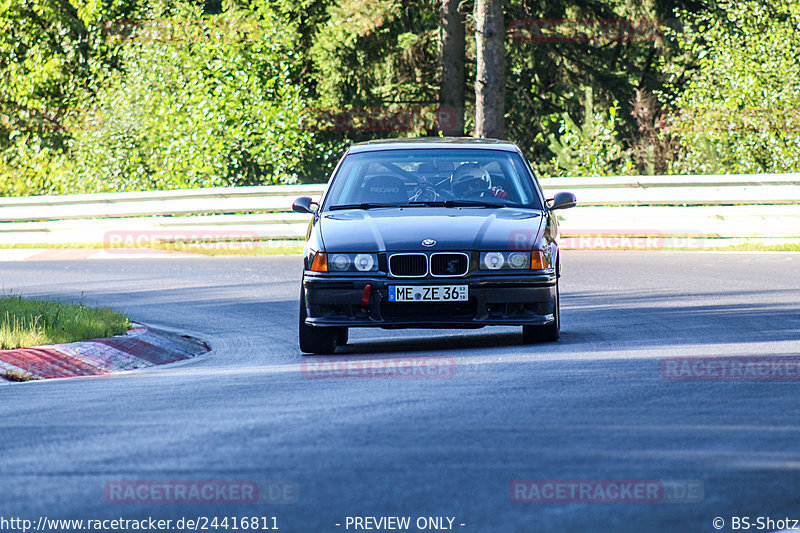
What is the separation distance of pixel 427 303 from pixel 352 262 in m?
A: 0.59

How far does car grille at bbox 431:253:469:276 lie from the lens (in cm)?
959

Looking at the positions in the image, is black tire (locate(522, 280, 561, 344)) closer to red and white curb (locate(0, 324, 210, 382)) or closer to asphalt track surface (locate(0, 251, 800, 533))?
asphalt track surface (locate(0, 251, 800, 533))

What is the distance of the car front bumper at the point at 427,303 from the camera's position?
9578mm

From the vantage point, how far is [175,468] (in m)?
5.63

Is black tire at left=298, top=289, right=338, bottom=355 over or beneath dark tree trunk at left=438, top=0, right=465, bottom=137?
beneath

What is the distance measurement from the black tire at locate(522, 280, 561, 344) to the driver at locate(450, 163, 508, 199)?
109cm

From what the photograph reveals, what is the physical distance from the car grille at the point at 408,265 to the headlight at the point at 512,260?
0.40m

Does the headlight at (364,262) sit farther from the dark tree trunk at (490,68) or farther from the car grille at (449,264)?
the dark tree trunk at (490,68)

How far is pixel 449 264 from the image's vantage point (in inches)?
378

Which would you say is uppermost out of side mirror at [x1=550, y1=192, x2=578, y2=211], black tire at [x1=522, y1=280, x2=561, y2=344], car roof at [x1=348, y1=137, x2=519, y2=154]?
car roof at [x1=348, y1=137, x2=519, y2=154]

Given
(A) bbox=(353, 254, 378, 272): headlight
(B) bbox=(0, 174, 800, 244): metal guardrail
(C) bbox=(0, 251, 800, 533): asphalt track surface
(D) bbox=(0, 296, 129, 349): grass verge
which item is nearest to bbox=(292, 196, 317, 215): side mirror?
(C) bbox=(0, 251, 800, 533): asphalt track surface

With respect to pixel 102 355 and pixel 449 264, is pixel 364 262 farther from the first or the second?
pixel 102 355

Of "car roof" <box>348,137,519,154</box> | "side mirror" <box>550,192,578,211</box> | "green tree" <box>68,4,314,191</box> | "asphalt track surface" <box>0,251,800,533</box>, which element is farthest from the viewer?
"green tree" <box>68,4,314,191</box>

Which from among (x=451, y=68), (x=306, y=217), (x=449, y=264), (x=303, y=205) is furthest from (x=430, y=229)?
(x=451, y=68)
